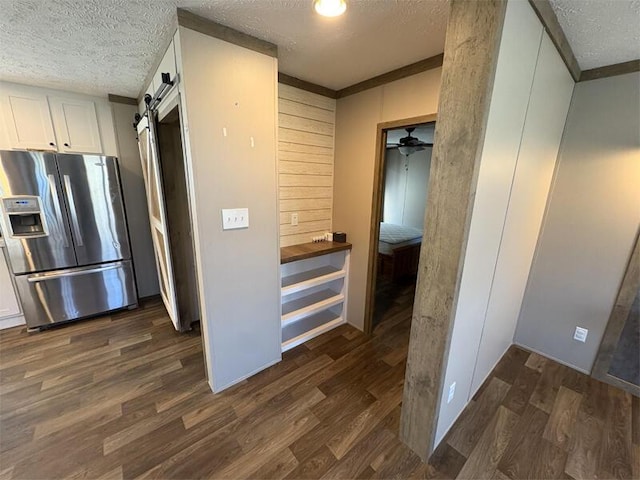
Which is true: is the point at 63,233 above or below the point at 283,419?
above

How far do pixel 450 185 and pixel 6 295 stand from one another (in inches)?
157

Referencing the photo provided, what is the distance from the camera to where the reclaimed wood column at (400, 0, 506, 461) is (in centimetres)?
98

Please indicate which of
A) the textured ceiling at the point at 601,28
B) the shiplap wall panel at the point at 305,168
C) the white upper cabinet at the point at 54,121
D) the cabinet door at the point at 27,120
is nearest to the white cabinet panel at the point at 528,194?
the textured ceiling at the point at 601,28

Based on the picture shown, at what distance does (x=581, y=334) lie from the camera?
2.09m

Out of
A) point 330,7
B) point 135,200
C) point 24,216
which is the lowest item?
point 24,216

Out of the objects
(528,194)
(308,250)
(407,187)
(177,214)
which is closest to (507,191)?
(528,194)

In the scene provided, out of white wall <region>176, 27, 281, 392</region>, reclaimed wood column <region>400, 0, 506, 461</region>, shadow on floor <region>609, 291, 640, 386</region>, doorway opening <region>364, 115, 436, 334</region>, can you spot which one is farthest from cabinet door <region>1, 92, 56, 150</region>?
shadow on floor <region>609, 291, 640, 386</region>

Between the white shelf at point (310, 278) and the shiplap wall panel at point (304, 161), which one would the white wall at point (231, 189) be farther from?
the shiplap wall panel at point (304, 161)

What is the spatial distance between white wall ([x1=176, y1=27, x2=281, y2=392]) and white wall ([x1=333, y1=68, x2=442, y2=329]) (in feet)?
3.02

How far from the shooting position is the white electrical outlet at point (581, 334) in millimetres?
2070

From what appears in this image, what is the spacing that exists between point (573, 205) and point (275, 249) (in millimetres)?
2346

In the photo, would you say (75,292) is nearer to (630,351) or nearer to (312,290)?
(312,290)

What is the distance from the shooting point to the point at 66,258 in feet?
8.48

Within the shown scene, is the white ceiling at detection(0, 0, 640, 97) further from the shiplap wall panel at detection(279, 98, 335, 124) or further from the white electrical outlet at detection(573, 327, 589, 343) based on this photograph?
the white electrical outlet at detection(573, 327, 589, 343)
